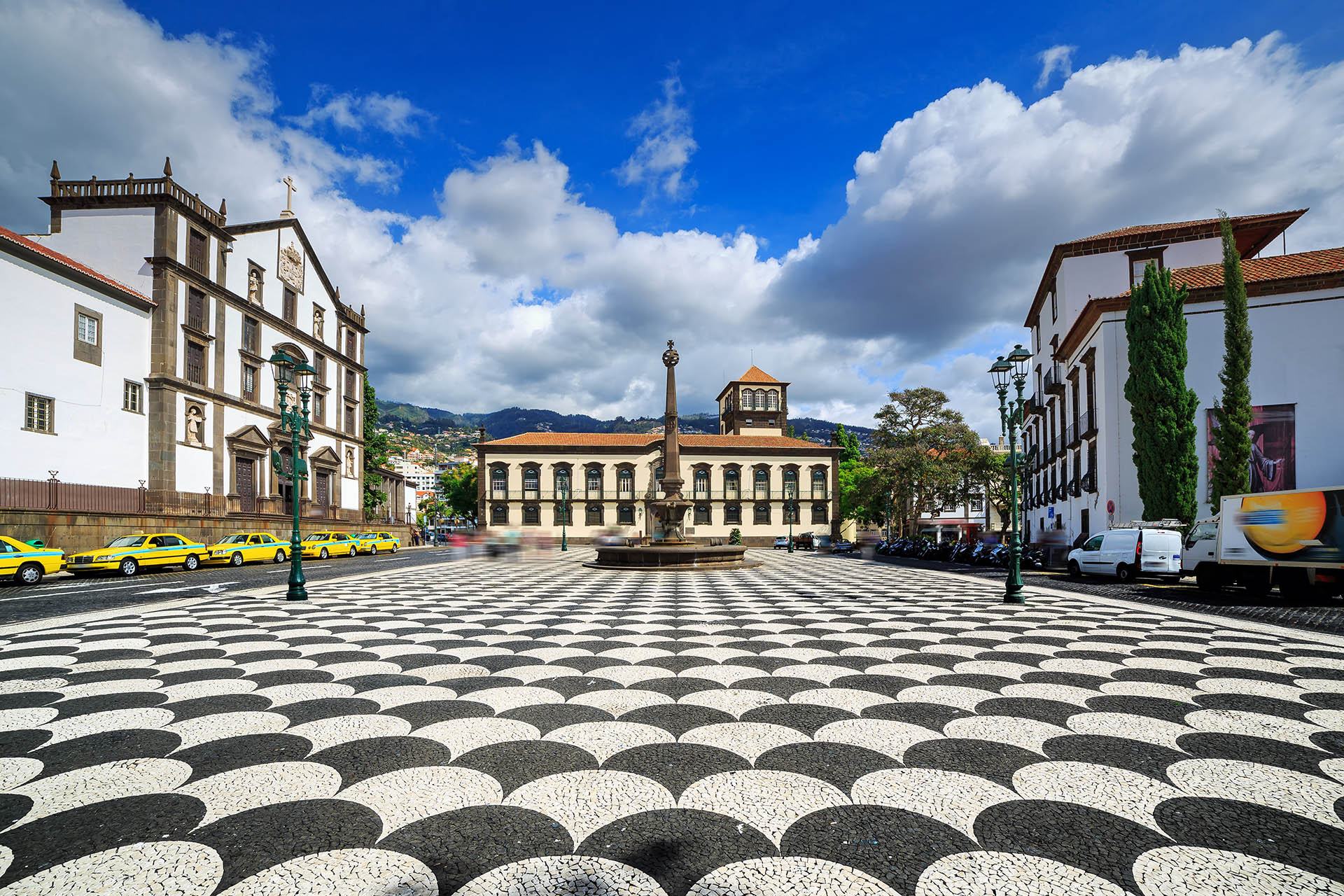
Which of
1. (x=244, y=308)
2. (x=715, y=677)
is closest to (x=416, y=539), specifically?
(x=244, y=308)

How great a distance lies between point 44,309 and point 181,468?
8425 mm

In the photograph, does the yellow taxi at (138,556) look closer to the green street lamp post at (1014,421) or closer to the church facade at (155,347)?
the church facade at (155,347)

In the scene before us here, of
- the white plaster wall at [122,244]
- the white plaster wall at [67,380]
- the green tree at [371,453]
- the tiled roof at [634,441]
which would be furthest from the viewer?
the tiled roof at [634,441]

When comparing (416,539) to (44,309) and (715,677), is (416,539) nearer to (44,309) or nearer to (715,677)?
(44,309)

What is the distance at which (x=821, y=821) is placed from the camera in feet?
9.66

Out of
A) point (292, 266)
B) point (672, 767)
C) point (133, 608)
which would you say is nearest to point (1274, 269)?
point (672, 767)

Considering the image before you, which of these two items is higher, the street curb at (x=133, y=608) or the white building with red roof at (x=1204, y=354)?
the white building with red roof at (x=1204, y=354)

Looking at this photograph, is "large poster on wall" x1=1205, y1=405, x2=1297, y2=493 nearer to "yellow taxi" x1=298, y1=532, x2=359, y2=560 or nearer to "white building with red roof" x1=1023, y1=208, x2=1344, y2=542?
"white building with red roof" x1=1023, y1=208, x2=1344, y2=542

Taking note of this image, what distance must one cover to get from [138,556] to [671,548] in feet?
54.1

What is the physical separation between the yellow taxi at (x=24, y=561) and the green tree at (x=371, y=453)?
32.1 metres

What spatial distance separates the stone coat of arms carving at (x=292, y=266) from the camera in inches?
1559

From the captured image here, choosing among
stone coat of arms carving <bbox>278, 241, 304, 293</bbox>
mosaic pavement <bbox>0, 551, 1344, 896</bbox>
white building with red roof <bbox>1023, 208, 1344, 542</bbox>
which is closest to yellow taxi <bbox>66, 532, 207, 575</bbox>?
mosaic pavement <bbox>0, 551, 1344, 896</bbox>

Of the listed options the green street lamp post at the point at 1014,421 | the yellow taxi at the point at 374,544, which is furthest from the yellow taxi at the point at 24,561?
the green street lamp post at the point at 1014,421

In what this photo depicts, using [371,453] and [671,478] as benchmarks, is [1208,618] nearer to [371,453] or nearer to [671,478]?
[671,478]
